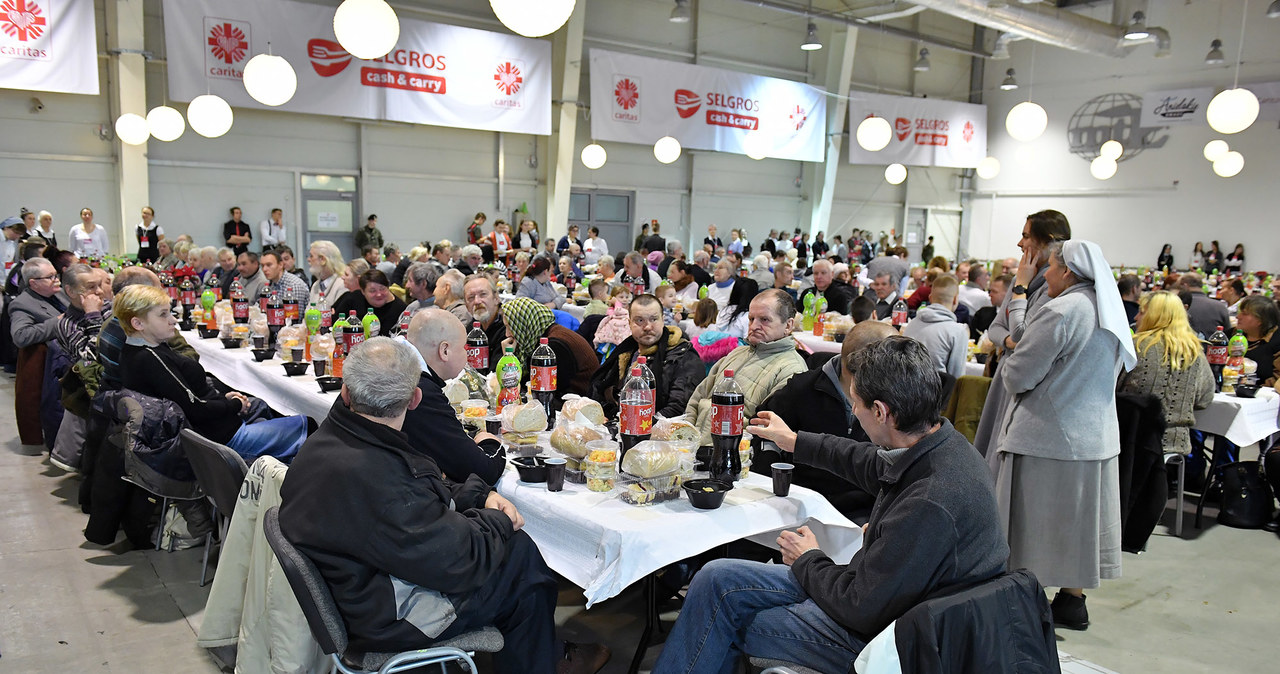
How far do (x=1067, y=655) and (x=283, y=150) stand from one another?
11.8 m

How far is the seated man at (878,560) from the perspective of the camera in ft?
5.50

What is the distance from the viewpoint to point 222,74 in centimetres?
1026

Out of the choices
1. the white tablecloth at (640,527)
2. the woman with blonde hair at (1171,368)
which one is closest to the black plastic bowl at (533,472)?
the white tablecloth at (640,527)

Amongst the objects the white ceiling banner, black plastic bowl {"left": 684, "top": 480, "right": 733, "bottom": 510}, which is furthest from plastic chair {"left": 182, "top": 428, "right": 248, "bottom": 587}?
the white ceiling banner

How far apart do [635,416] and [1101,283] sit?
175 cm

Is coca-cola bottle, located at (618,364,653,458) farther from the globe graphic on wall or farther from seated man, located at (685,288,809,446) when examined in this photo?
the globe graphic on wall

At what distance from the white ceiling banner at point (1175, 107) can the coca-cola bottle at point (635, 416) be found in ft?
57.5

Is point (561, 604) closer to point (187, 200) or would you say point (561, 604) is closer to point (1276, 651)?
point (1276, 651)

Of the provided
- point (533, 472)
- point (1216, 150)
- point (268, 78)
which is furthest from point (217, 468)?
point (1216, 150)

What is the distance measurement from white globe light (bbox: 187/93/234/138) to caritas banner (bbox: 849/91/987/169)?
11.4 metres

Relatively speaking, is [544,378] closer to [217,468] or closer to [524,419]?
[524,419]

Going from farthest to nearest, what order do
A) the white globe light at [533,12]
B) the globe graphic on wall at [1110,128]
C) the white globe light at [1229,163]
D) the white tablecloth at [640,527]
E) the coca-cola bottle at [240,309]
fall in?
the globe graphic on wall at [1110,128], the white globe light at [1229,163], the coca-cola bottle at [240,309], the white globe light at [533,12], the white tablecloth at [640,527]

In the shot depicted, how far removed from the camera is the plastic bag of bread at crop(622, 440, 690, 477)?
237 centimetres

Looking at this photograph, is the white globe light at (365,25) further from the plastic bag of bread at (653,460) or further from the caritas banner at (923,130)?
the caritas banner at (923,130)
